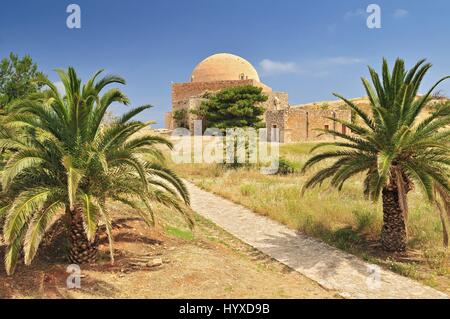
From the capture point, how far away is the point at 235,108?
100ft

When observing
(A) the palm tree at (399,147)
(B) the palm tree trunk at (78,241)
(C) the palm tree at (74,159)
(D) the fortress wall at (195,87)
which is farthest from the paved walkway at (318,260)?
(D) the fortress wall at (195,87)

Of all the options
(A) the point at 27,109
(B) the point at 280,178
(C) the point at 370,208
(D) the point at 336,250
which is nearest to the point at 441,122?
(D) the point at 336,250

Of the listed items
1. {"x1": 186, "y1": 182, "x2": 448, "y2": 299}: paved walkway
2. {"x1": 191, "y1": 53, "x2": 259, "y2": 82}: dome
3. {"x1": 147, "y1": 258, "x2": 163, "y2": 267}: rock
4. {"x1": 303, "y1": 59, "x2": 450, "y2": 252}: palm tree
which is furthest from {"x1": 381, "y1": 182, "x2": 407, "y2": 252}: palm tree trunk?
{"x1": 191, "y1": 53, "x2": 259, "y2": 82}: dome

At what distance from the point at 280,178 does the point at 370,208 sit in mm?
7184

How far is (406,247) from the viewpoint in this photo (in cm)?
835

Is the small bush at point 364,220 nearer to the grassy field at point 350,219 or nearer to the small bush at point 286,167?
the grassy field at point 350,219

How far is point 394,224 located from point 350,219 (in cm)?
221

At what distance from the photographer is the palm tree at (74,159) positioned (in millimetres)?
5719

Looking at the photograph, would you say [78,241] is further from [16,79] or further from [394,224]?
[16,79]

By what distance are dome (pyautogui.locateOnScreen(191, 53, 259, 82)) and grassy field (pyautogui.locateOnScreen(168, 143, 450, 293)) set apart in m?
24.2

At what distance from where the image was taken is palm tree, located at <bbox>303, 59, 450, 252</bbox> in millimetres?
7547

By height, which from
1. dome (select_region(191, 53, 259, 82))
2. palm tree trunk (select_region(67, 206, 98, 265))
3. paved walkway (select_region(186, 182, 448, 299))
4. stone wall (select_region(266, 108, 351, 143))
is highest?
dome (select_region(191, 53, 259, 82))
